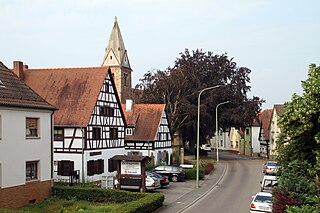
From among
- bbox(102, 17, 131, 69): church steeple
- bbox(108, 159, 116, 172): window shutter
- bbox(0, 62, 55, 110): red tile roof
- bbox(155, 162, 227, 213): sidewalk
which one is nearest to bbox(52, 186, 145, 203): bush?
bbox(155, 162, 227, 213): sidewalk

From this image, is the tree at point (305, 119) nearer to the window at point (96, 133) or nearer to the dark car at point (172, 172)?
the dark car at point (172, 172)

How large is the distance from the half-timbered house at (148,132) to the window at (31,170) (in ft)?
67.9

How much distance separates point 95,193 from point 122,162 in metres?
3.36

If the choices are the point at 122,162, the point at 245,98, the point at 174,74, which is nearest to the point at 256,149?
the point at 245,98

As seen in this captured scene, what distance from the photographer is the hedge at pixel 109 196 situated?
22720mm

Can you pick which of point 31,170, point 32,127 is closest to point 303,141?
point 32,127

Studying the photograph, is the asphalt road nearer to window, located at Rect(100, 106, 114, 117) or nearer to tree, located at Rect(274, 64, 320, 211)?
tree, located at Rect(274, 64, 320, 211)

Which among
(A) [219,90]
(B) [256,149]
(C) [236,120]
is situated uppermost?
(A) [219,90]

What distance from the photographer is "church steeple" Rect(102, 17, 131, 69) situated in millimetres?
76250

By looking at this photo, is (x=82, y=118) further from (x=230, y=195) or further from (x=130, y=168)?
(x=230, y=195)

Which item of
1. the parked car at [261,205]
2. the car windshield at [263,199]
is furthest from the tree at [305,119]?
the car windshield at [263,199]

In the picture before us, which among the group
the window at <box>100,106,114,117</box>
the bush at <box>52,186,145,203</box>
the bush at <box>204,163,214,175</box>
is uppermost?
the window at <box>100,106,114,117</box>

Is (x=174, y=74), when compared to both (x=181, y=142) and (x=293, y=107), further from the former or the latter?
(x=293, y=107)

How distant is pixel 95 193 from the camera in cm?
2541
